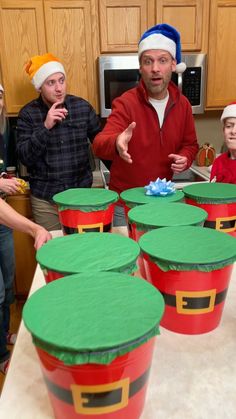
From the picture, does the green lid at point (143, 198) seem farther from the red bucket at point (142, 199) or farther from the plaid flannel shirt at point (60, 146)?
the plaid flannel shirt at point (60, 146)

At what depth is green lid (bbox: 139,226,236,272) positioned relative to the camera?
0.73 m

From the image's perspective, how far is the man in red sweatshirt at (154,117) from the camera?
1542 mm

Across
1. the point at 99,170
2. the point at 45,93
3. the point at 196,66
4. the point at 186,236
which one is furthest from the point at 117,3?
the point at 186,236

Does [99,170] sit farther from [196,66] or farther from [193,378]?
[193,378]

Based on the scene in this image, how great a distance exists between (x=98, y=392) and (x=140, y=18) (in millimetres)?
2364

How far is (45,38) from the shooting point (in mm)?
2359

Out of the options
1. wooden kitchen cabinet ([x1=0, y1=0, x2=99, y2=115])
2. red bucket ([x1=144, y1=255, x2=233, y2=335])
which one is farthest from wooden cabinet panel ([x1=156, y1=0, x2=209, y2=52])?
red bucket ([x1=144, y1=255, x2=233, y2=335])

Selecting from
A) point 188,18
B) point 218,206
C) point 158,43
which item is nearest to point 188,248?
point 218,206

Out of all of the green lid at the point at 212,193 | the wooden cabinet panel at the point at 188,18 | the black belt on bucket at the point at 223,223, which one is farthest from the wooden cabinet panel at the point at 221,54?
the black belt on bucket at the point at 223,223

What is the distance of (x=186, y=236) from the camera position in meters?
0.87

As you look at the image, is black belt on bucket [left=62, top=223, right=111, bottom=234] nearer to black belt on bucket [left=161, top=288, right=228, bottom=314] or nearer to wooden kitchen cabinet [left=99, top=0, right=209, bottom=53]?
black belt on bucket [left=161, top=288, right=228, bottom=314]

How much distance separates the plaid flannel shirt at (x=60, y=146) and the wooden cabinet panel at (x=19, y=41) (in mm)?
481

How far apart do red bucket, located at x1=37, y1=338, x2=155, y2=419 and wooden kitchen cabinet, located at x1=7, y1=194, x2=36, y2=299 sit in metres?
1.92

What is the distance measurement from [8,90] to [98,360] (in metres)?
2.28
